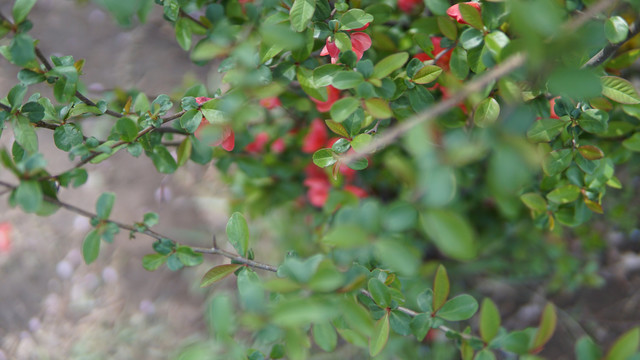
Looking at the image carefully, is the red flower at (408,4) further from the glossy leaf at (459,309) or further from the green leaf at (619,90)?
the glossy leaf at (459,309)

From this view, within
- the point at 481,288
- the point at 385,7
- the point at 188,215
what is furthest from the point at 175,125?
the point at 481,288

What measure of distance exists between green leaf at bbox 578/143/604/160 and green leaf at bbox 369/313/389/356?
0.40 meters

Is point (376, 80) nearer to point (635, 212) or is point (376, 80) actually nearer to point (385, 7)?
point (385, 7)

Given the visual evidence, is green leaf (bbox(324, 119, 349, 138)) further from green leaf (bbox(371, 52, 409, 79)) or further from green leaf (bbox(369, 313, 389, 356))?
green leaf (bbox(369, 313, 389, 356))

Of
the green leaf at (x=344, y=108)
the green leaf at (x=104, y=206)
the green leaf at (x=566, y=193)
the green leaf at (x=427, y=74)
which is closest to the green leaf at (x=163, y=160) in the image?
the green leaf at (x=104, y=206)

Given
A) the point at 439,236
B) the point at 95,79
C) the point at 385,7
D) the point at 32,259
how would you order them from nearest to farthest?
the point at 439,236 < the point at 385,7 < the point at 32,259 < the point at 95,79

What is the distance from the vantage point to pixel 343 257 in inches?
15.4

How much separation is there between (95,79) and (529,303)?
1.96 metres

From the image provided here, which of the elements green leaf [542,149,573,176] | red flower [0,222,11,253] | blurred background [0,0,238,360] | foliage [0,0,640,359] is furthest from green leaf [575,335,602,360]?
red flower [0,222,11,253]

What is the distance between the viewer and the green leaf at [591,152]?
620 millimetres

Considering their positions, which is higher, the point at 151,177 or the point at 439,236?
the point at 439,236

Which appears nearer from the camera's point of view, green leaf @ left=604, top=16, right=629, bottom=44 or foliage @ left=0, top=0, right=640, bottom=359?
foliage @ left=0, top=0, right=640, bottom=359

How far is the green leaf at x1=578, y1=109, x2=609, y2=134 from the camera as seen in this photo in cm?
60

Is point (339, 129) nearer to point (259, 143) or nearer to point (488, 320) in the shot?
point (488, 320)
